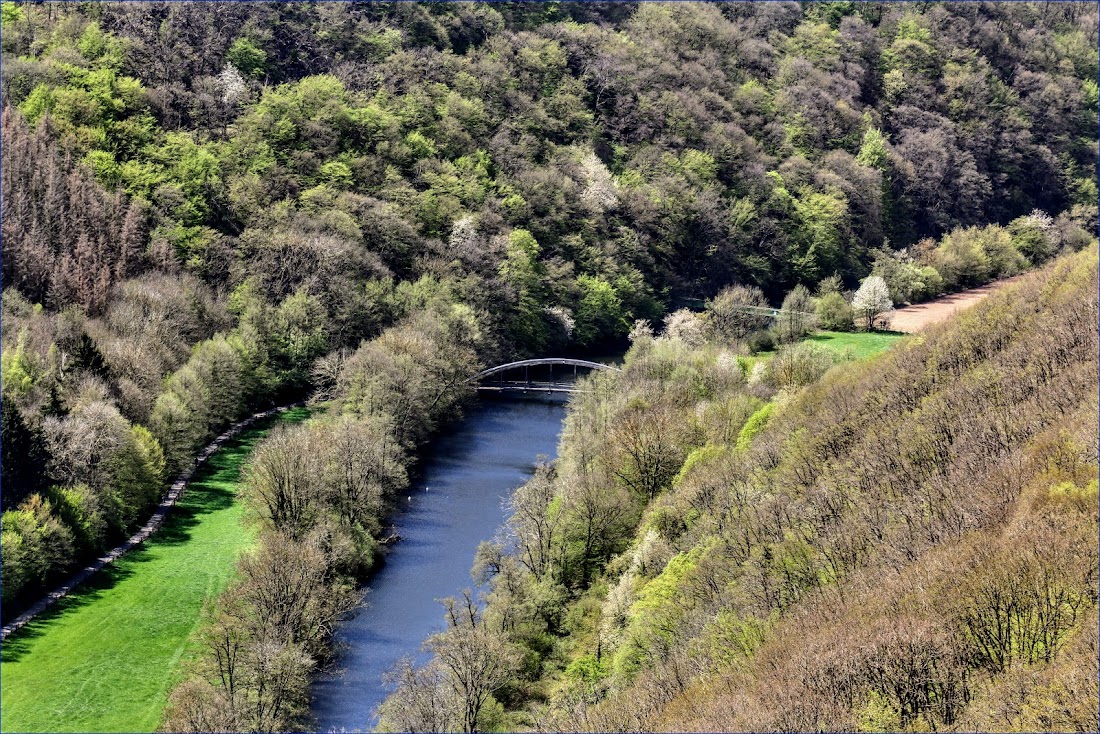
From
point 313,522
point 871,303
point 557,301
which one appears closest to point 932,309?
point 871,303

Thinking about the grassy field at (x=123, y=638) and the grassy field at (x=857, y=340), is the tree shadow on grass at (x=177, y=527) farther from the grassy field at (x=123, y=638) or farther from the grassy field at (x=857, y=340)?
the grassy field at (x=857, y=340)

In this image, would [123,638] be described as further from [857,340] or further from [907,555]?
[857,340]

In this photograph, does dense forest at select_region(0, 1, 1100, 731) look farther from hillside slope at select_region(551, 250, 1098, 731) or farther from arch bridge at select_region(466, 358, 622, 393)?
arch bridge at select_region(466, 358, 622, 393)

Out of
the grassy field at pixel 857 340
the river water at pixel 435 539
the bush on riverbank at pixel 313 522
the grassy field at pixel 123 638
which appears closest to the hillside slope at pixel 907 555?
the river water at pixel 435 539

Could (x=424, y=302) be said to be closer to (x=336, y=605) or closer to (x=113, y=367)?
(x=113, y=367)

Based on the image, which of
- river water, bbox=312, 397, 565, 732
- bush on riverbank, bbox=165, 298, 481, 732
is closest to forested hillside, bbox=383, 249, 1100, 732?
river water, bbox=312, 397, 565, 732

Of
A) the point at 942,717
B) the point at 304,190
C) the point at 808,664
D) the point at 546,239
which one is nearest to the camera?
the point at 942,717

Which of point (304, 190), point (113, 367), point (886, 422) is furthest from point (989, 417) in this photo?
point (304, 190)
